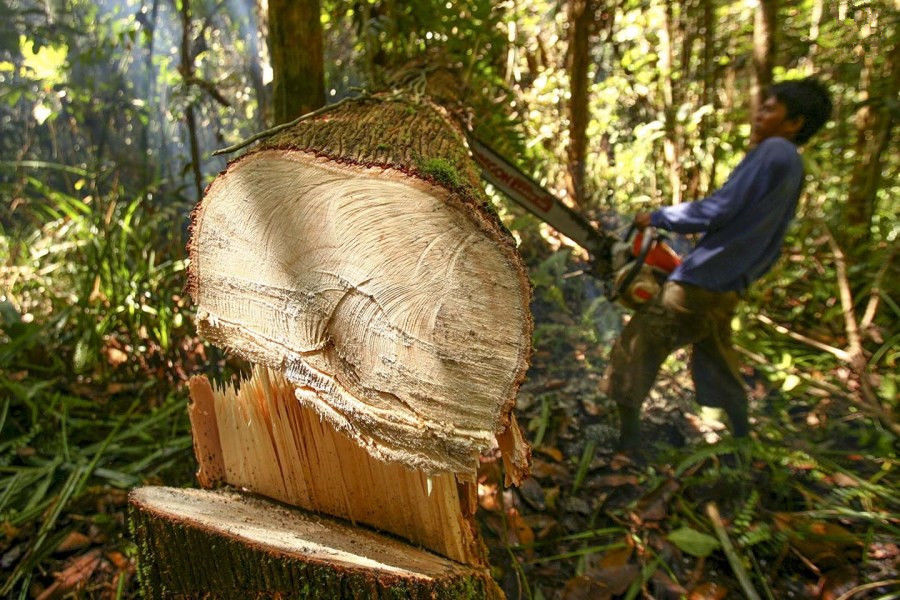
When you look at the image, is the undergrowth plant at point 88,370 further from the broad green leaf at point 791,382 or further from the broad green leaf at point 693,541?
the broad green leaf at point 791,382

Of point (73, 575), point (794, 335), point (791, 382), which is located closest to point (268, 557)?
point (73, 575)

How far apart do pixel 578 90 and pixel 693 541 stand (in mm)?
3121

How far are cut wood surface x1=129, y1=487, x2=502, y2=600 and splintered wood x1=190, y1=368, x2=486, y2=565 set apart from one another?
4 cm

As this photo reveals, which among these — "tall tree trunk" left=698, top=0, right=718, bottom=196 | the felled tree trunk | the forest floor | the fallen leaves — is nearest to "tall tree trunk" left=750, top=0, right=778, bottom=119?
"tall tree trunk" left=698, top=0, right=718, bottom=196

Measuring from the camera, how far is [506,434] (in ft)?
3.39

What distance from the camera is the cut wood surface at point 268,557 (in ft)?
2.97

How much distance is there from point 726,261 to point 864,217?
6.61 ft

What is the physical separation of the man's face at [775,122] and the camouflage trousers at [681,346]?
27.1 inches

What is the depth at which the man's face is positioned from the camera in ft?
7.28

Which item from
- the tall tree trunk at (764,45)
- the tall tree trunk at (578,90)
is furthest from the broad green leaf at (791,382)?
the tall tree trunk at (578,90)

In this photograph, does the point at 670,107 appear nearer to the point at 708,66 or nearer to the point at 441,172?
the point at 708,66

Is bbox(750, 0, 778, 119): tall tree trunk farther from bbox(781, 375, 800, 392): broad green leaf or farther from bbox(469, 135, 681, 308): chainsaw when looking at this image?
bbox(781, 375, 800, 392): broad green leaf

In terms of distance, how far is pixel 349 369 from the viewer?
100cm

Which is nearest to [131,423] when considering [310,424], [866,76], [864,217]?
[310,424]
